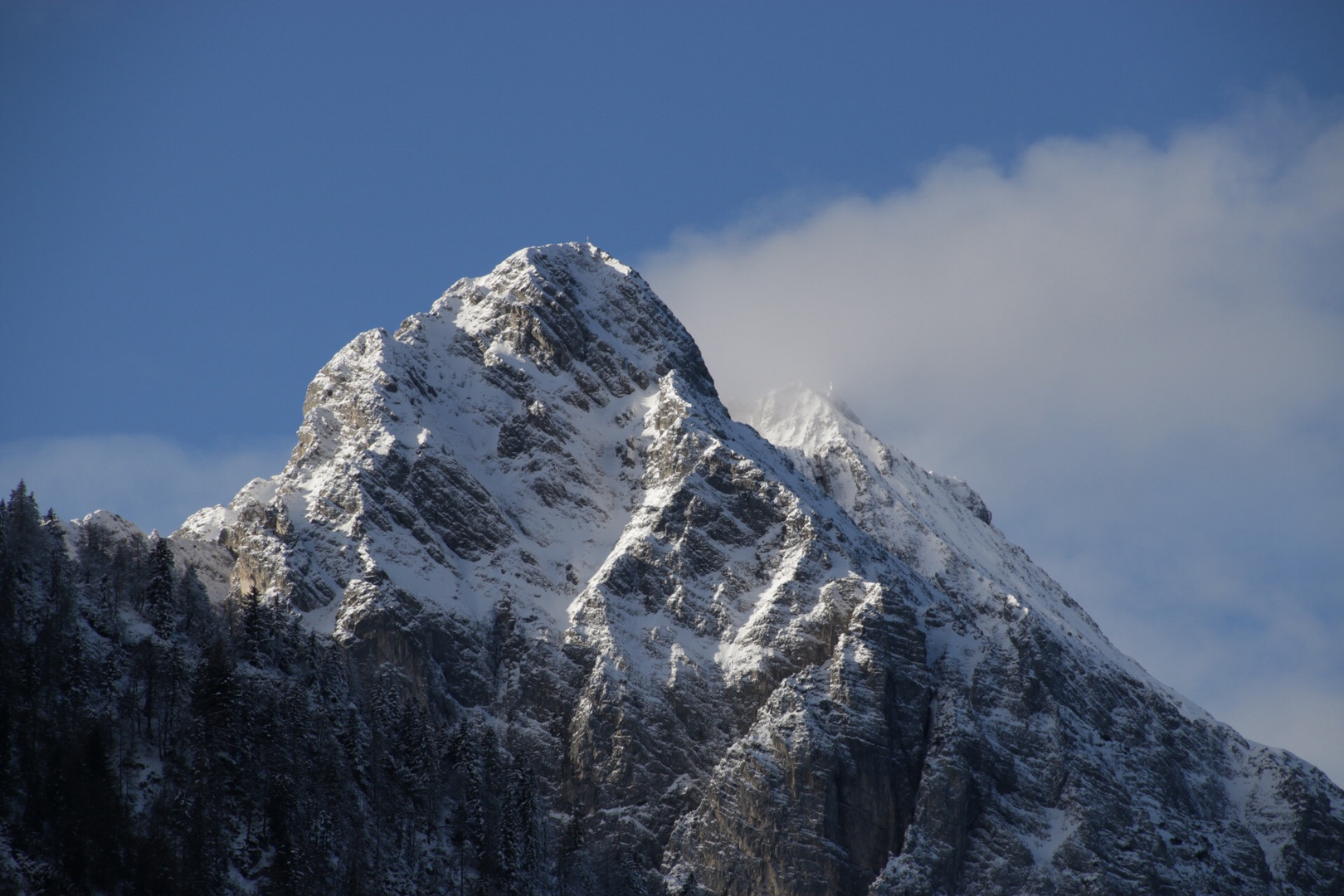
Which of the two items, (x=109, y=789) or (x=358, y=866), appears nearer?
(x=109, y=789)

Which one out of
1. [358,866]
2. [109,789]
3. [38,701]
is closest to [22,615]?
[38,701]

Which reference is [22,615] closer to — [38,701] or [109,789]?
[38,701]

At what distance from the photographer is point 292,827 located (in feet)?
636

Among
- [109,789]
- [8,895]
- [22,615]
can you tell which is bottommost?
[8,895]

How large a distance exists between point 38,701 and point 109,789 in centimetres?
1298

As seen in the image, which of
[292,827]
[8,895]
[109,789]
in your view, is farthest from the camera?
[292,827]

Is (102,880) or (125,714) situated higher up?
(125,714)

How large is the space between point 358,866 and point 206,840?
56.5ft

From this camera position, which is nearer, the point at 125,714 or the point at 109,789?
the point at 109,789

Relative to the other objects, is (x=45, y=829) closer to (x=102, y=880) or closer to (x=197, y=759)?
(x=102, y=880)

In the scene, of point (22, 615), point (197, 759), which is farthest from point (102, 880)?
point (22, 615)

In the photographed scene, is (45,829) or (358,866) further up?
(358,866)

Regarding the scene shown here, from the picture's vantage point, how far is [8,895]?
164875 mm

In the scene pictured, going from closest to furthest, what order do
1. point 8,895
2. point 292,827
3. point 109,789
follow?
point 8,895, point 109,789, point 292,827
